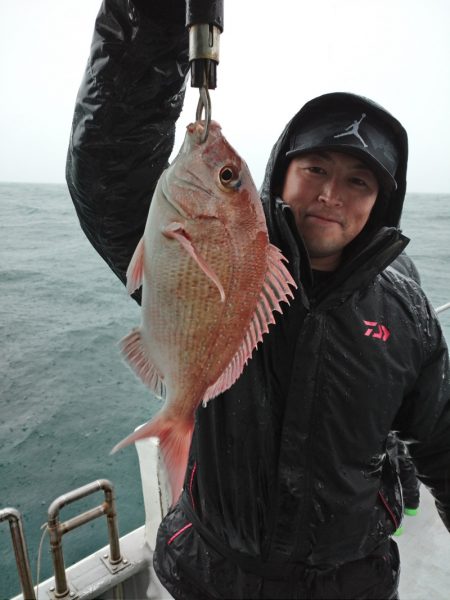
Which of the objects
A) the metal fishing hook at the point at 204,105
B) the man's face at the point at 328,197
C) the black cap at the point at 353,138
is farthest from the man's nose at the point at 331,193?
the metal fishing hook at the point at 204,105

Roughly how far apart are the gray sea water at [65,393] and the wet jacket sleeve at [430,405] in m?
4.63

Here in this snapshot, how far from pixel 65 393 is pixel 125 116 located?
766 cm

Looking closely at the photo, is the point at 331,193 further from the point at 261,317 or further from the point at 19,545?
the point at 19,545

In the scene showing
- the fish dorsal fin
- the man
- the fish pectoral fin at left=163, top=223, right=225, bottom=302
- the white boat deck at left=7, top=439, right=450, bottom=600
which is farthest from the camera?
the white boat deck at left=7, top=439, right=450, bottom=600

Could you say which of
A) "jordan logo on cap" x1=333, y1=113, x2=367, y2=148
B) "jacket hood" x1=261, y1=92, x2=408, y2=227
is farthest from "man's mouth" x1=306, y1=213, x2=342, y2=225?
"jordan logo on cap" x1=333, y1=113, x2=367, y2=148

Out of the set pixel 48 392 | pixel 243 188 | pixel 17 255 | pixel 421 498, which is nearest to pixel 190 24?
pixel 243 188

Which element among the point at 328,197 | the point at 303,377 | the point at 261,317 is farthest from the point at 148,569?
the point at 328,197

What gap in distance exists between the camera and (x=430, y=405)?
176 centimetres

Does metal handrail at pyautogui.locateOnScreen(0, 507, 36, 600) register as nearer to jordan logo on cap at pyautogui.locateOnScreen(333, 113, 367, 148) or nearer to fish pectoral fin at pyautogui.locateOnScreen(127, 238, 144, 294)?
fish pectoral fin at pyautogui.locateOnScreen(127, 238, 144, 294)

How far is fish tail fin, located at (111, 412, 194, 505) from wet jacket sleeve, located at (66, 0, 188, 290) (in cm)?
68

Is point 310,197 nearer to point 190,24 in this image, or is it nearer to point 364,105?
point 364,105

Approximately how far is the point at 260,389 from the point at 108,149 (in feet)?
3.13

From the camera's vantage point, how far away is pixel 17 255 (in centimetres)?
1667

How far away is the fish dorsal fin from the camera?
1.17 meters
